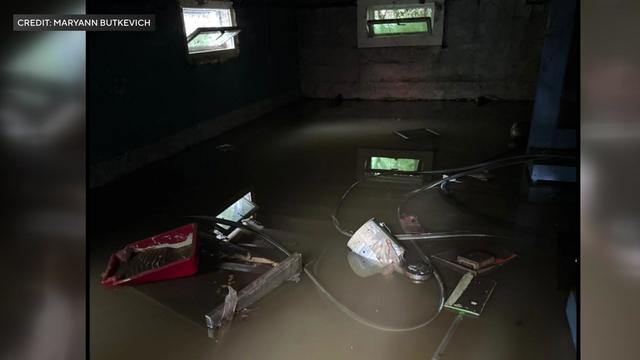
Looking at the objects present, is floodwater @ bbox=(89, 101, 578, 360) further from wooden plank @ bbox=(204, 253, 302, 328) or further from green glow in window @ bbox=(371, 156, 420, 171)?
green glow in window @ bbox=(371, 156, 420, 171)

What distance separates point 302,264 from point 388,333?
1.62ft

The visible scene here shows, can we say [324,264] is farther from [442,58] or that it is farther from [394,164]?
[442,58]

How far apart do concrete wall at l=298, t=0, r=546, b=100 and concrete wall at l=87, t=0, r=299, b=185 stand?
1.08 m

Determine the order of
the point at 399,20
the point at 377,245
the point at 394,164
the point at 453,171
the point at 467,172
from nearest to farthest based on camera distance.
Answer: the point at 377,245, the point at 467,172, the point at 453,171, the point at 394,164, the point at 399,20

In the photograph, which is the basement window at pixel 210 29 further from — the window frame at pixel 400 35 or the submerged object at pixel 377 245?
the submerged object at pixel 377 245

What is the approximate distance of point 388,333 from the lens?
1315mm

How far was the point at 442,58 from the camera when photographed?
547 cm

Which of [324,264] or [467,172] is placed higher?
[467,172]

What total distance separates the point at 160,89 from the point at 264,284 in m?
2.20

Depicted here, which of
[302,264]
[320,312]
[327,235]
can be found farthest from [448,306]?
[327,235]

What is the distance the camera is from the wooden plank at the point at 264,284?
→ 4.41 feet

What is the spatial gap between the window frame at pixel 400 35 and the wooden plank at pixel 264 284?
4.47 metres

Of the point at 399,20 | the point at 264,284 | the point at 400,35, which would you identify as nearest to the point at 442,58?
the point at 400,35

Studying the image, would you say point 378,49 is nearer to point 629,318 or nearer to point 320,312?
point 320,312
